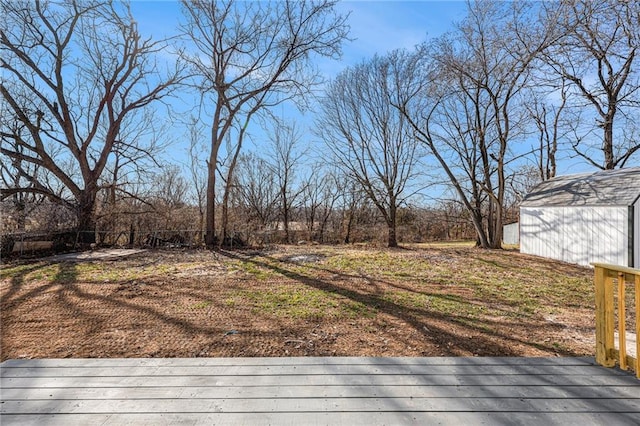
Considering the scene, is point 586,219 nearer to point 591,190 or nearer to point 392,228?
point 591,190

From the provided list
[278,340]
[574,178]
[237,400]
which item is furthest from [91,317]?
[574,178]

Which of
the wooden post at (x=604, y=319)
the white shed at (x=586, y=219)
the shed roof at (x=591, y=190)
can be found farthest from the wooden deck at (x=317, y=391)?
the shed roof at (x=591, y=190)

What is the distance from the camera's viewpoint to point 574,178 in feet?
36.9

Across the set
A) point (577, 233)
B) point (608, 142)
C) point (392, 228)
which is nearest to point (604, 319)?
point (577, 233)

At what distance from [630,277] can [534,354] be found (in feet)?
3.24

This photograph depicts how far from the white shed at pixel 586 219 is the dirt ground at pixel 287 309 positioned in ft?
3.68

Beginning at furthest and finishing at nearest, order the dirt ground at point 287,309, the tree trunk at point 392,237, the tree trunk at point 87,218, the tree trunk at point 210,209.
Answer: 1. the tree trunk at point 392,237
2. the tree trunk at point 210,209
3. the tree trunk at point 87,218
4. the dirt ground at point 287,309

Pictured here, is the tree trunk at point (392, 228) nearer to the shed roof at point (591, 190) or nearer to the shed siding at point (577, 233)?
the shed siding at point (577, 233)

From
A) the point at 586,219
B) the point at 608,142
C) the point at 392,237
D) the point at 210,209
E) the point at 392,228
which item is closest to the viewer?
the point at 586,219

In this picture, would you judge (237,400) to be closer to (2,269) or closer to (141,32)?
(2,269)

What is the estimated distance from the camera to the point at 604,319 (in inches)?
103

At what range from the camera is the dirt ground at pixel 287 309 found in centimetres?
311

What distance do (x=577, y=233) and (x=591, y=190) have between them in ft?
4.36

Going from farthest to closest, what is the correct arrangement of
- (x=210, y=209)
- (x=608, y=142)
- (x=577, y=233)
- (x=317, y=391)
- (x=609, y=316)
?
(x=608, y=142) < (x=210, y=209) < (x=577, y=233) < (x=609, y=316) < (x=317, y=391)
